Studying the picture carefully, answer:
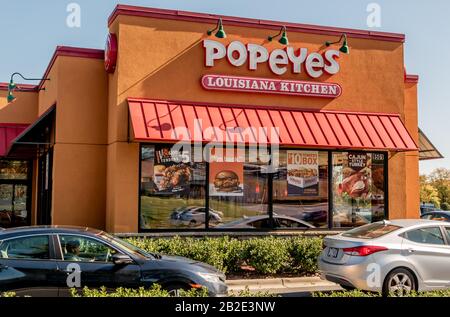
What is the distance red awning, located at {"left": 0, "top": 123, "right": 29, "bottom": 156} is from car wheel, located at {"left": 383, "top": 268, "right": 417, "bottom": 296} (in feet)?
47.7

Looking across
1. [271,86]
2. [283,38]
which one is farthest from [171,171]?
[283,38]

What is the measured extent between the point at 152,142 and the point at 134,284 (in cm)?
650

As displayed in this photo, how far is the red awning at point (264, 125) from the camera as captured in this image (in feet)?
43.6

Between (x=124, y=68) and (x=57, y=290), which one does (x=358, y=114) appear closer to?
(x=124, y=68)

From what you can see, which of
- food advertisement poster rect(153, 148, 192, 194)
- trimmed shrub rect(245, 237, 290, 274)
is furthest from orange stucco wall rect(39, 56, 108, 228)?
trimmed shrub rect(245, 237, 290, 274)

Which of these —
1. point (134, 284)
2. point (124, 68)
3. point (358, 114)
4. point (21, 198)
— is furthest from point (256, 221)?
point (21, 198)

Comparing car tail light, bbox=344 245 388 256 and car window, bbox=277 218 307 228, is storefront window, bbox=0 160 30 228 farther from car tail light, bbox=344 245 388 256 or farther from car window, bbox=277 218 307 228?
car tail light, bbox=344 245 388 256

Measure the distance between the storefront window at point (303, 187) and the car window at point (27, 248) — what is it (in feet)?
27.0

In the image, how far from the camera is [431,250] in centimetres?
955

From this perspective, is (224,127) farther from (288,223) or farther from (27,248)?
(27,248)

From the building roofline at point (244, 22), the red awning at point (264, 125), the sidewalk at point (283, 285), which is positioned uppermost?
the building roofline at point (244, 22)

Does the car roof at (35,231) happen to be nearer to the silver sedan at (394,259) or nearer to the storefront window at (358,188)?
the silver sedan at (394,259)

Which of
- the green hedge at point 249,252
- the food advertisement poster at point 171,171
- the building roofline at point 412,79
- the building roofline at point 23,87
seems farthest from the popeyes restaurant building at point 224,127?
the building roofline at point 23,87

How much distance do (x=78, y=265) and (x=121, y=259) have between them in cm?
62
